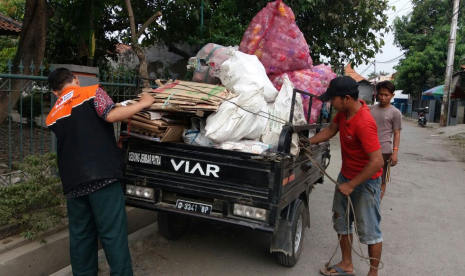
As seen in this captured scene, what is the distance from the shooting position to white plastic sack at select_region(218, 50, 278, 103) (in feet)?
11.6

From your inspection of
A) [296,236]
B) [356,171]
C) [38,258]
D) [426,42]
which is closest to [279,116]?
[356,171]

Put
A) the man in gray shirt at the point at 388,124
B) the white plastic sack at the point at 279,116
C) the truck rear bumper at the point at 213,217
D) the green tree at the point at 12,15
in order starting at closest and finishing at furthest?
the truck rear bumper at the point at 213,217 < the white plastic sack at the point at 279,116 < the man in gray shirt at the point at 388,124 < the green tree at the point at 12,15

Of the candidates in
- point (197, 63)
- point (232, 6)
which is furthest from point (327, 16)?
point (197, 63)

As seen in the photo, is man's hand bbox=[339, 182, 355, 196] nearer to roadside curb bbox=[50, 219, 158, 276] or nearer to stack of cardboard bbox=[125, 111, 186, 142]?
stack of cardboard bbox=[125, 111, 186, 142]

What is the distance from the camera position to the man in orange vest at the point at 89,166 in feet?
8.58

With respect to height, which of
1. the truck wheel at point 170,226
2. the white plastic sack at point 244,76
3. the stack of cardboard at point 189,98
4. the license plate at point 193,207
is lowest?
the truck wheel at point 170,226

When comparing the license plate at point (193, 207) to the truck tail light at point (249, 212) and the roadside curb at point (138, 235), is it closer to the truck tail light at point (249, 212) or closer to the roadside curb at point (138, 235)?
the truck tail light at point (249, 212)

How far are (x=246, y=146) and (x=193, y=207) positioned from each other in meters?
0.69

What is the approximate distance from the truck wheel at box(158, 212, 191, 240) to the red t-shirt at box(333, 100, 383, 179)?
71.5 inches

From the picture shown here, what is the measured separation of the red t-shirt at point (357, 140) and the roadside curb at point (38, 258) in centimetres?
275

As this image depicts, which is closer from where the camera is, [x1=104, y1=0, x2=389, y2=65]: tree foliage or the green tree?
[x1=104, y1=0, x2=389, y2=65]: tree foliage

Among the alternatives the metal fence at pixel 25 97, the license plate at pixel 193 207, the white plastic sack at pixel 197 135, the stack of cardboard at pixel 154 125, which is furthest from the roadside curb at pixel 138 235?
the white plastic sack at pixel 197 135

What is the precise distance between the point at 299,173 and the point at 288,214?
1.41 ft

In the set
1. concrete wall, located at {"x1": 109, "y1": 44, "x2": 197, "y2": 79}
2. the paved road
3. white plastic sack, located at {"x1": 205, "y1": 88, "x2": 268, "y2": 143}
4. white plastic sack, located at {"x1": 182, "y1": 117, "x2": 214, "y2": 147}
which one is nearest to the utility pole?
concrete wall, located at {"x1": 109, "y1": 44, "x2": 197, "y2": 79}
